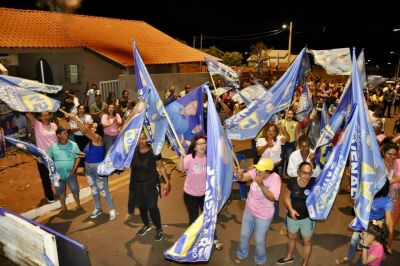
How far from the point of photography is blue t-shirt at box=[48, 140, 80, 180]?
601cm

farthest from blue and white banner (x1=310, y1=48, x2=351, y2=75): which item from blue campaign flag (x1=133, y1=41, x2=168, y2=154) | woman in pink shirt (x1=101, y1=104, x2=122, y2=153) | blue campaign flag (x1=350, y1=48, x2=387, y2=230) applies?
woman in pink shirt (x1=101, y1=104, x2=122, y2=153)

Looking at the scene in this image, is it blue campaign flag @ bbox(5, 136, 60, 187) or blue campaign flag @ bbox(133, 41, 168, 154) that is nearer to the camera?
blue campaign flag @ bbox(133, 41, 168, 154)

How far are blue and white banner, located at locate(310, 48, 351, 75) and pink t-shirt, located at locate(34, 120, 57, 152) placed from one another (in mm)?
5284

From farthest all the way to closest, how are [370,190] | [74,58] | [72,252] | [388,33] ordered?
1. [388,33]
2. [74,58]
3. [370,190]
4. [72,252]

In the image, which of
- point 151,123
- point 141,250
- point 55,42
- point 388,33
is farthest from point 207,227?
point 388,33

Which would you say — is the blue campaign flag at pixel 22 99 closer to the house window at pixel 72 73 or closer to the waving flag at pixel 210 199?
the waving flag at pixel 210 199

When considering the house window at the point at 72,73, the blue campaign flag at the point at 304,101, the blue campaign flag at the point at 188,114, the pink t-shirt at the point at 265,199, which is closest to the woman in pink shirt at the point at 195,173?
the pink t-shirt at the point at 265,199

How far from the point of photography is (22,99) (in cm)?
560

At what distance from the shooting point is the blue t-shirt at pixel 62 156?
6012mm

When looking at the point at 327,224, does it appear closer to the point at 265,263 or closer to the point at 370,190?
the point at 265,263

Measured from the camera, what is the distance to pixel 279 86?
249 inches

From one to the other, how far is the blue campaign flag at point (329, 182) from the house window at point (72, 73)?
15565 mm

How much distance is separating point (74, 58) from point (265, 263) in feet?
51.4

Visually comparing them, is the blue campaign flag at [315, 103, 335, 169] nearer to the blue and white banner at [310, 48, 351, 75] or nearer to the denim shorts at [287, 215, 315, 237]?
the blue and white banner at [310, 48, 351, 75]
